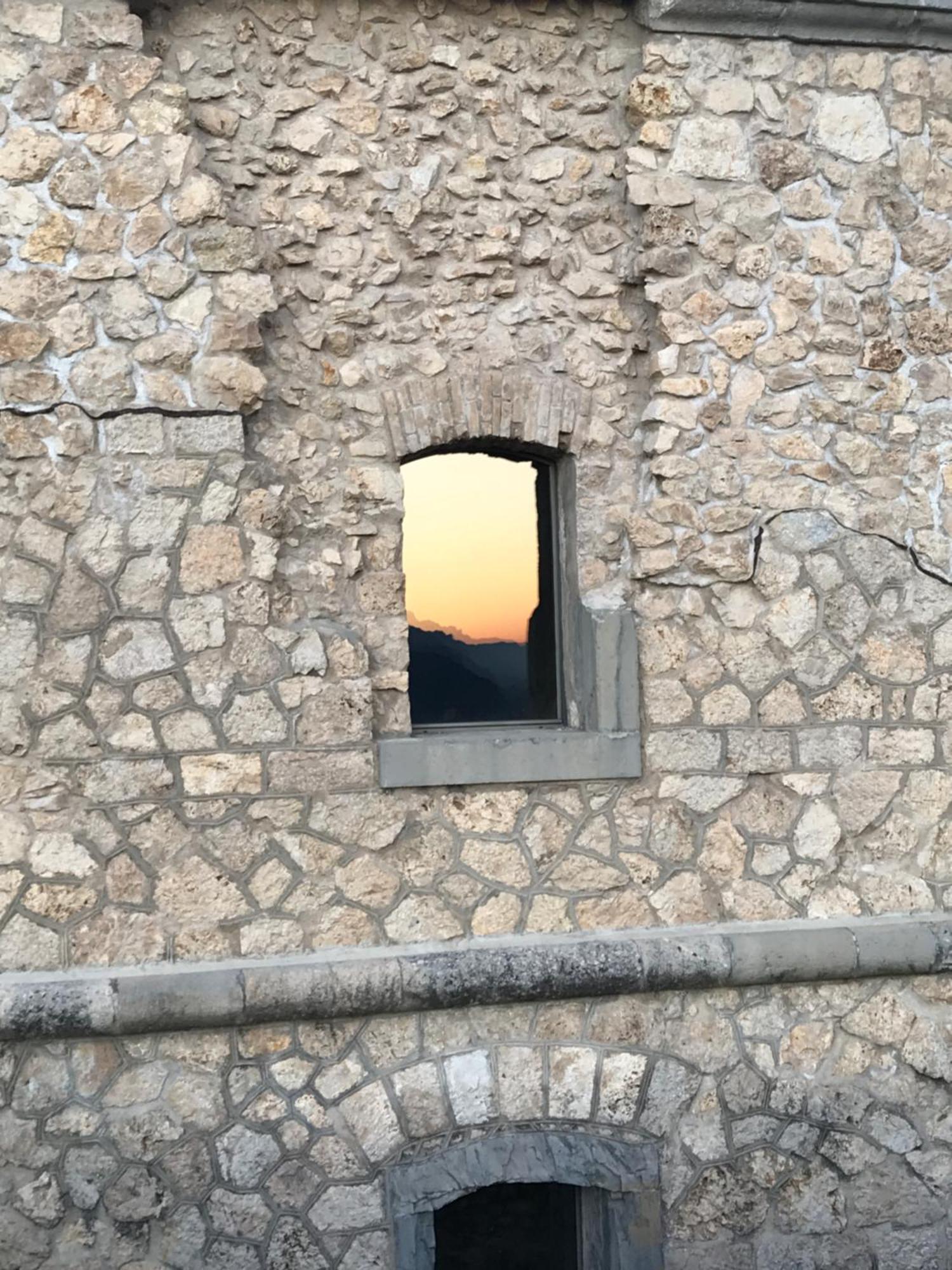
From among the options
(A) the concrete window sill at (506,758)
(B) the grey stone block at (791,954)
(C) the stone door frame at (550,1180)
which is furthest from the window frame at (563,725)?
(C) the stone door frame at (550,1180)

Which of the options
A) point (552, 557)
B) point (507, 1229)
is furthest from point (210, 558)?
point (507, 1229)

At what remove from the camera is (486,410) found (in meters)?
5.25

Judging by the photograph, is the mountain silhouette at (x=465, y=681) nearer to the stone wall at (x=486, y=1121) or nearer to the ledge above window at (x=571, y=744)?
the ledge above window at (x=571, y=744)

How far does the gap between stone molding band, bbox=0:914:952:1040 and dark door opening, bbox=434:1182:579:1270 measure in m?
1.12

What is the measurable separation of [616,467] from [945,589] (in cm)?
149

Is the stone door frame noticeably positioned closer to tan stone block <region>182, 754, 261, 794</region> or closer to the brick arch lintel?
tan stone block <region>182, 754, 261, 794</region>

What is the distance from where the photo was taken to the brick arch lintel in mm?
5191

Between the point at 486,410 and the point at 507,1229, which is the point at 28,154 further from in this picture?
the point at 507,1229

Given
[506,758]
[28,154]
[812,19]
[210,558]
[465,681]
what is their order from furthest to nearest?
[465,681], [812,19], [506,758], [210,558], [28,154]

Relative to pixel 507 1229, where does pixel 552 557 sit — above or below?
above

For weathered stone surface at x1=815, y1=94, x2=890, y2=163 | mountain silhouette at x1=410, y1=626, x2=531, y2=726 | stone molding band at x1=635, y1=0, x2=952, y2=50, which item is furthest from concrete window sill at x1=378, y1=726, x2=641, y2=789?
stone molding band at x1=635, y1=0, x2=952, y2=50

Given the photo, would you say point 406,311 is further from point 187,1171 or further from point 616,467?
point 187,1171

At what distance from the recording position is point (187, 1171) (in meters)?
4.81

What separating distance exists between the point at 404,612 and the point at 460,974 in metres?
1.41
